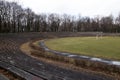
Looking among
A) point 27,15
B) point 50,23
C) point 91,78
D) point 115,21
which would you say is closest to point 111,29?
point 115,21

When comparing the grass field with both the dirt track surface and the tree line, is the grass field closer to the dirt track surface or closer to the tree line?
the dirt track surface

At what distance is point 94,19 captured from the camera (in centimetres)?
13450

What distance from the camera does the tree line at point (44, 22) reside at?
8444 cm

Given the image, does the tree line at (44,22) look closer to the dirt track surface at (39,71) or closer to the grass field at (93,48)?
the grass field at (93,48)

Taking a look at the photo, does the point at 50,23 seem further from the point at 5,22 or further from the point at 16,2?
the point at 5,22

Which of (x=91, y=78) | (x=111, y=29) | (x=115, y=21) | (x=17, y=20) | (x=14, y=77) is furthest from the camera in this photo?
(x=115, y=21)

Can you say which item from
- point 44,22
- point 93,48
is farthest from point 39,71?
point 44,22

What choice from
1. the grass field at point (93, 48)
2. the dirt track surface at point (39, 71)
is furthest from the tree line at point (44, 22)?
the dirt track surface at point (39, 71)

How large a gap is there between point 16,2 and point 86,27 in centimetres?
5653

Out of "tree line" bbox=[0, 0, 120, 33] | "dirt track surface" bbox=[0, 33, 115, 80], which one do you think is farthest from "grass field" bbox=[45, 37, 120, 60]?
"tree line" bbox=[0, 0, 120, 33]

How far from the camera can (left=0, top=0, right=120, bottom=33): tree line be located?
84438 millimetres

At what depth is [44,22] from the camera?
108 metres

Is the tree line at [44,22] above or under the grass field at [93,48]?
above

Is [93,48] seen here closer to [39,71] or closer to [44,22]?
[39,71]
